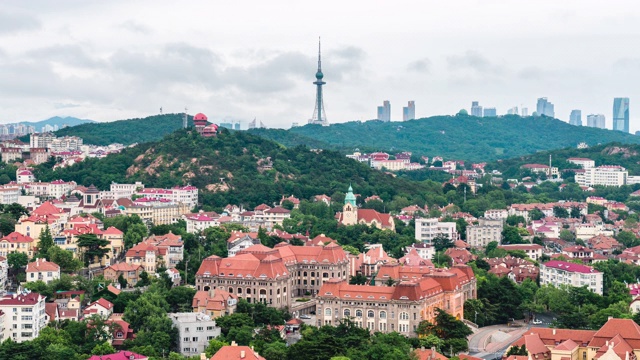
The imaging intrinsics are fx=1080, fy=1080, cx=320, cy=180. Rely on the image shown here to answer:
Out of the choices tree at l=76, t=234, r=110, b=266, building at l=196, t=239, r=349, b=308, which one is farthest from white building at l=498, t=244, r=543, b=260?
tree at l=76, t=234, r=110, b=266

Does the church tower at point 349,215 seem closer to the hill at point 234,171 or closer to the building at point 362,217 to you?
the building at point 362,217

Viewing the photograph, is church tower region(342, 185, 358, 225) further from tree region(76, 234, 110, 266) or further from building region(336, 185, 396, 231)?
tree region(76, 234, 110, 266)

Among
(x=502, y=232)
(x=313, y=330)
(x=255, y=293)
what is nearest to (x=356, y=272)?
(x=255, y=293)

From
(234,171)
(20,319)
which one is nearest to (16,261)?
(20,319)

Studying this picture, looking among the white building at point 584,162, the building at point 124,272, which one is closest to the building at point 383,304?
the building at point 124,272

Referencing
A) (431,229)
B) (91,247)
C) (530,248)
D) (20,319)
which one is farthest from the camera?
(431,229)

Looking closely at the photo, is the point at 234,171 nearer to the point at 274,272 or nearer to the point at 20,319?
the point at 274,272

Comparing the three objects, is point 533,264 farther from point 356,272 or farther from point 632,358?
point 632,358
